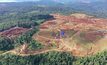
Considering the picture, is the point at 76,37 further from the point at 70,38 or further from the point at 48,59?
the point at 48,59

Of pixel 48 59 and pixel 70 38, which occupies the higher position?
pixel 70 38

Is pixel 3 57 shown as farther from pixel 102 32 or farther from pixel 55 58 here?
pixel 102 32

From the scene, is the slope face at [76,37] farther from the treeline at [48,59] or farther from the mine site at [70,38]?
the treeline at [48,59]

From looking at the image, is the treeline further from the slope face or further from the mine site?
the slope face

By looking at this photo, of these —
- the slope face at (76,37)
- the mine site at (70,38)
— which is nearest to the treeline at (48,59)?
the mine site at (70,38)

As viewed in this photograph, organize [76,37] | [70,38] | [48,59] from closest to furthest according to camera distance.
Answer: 1. [48,59]
2. [76,37]
3. [70,38]

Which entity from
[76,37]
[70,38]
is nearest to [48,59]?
[70,38]

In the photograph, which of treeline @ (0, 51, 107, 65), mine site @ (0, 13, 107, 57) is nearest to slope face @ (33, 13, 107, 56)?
mine site @ (0, 13, 107, 57)

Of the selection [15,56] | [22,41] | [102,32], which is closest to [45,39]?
[22,41]

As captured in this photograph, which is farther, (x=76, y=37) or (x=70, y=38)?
(x=70, y=38)
